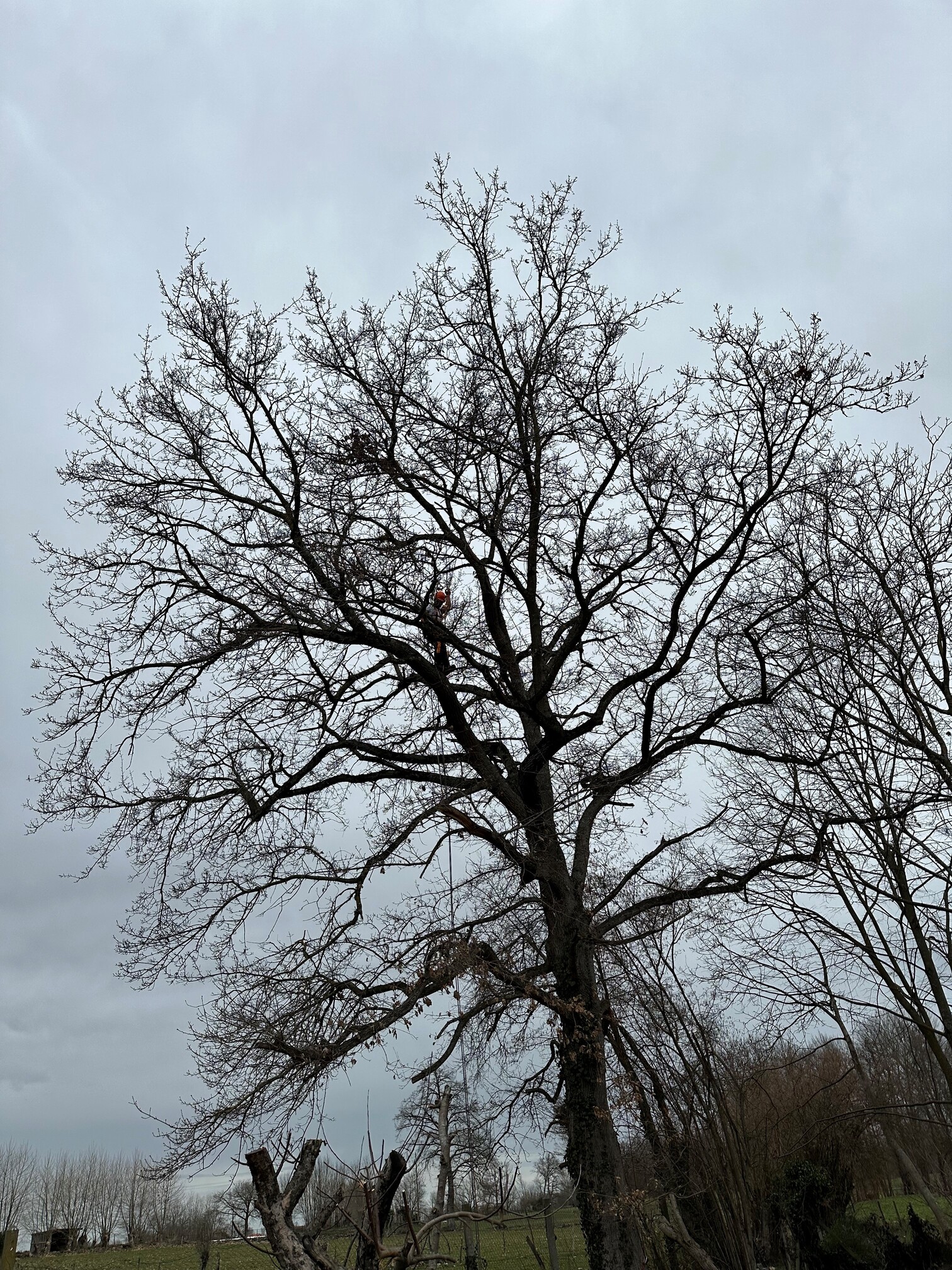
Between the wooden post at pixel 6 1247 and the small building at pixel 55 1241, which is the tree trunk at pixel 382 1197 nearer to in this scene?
the wooden post at pixel 6 1247

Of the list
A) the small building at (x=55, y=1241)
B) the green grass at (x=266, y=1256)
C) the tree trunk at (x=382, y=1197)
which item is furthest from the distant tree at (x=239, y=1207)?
the small building at (x=55, y=1241)

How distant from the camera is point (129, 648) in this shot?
1077 cm

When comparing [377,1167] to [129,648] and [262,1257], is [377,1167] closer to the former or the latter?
[129,648]

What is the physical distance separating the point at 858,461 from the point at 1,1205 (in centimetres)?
5702

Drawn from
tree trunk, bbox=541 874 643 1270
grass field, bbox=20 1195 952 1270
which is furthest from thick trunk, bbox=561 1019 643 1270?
grass field, bbox=20 1195 952 1270

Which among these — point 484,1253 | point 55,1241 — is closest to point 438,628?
point 484,1253

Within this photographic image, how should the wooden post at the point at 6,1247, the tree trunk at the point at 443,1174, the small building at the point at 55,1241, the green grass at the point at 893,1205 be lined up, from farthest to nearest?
the small building at the point at 55,1241
the green grass at the point at 893,1205
the tree trunk at the point at 443,1174
the wooden post at the point at 6,1247

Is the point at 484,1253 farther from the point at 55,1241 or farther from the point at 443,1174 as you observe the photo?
the point at 443,1174

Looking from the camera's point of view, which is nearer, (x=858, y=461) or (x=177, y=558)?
(x=858, y=461)

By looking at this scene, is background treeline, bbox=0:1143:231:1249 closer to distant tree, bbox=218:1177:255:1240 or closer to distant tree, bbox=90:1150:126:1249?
distant tree, bbox=90:1150:126:1249

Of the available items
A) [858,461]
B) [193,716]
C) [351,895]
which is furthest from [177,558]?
[858,461]

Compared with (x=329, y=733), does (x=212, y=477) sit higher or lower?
higher

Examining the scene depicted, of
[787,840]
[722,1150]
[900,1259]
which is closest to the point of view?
[722,1150]

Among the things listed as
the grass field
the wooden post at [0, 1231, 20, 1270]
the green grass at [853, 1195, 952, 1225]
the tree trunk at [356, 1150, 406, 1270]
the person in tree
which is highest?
the person in tree
